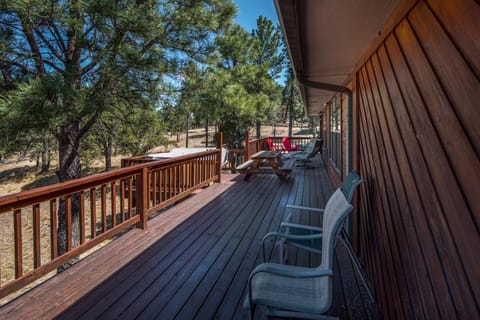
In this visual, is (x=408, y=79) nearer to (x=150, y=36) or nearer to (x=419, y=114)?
(x=419, y=114)

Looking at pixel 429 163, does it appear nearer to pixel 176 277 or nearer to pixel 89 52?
pixel 176 277

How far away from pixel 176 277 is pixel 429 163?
208 centimetres

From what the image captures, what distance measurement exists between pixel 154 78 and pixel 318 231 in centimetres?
466

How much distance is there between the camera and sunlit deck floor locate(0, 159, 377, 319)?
6.41 feet

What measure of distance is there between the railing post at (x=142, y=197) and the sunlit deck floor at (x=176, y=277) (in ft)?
0.43

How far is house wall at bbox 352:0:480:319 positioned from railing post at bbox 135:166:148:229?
269 cm

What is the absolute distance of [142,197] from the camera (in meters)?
3.59

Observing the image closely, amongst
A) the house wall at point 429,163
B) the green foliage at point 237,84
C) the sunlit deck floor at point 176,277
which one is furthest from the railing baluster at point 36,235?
the green foliage at point 237,84

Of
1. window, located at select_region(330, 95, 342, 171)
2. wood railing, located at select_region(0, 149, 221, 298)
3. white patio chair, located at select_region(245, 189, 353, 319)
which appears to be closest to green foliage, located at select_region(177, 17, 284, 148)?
wood railing, located at select_region(0, 149, 221, 298)

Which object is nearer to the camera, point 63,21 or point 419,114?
point 419,114

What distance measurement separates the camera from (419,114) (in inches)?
48.9

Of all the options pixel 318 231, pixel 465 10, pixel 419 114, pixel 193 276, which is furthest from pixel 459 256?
pixel 193 276

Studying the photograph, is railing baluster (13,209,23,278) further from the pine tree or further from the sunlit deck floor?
the pine tree

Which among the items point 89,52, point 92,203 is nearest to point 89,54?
point 89,52
